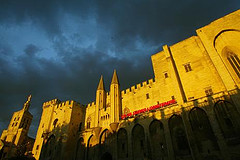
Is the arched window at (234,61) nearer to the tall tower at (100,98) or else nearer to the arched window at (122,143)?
the arched window at (122,143)

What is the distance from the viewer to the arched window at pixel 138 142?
1959cm

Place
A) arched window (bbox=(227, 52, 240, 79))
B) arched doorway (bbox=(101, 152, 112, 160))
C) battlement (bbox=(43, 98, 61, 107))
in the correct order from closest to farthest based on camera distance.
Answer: arched window (bbox=(227, 52, 240, 79)), arched doorway (bbox=(101, 152, 112, 160)), battlement (bbox=(43, 98, 61, 107))

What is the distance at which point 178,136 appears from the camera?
17609 millimetres

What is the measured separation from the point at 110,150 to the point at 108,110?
24.0 feet

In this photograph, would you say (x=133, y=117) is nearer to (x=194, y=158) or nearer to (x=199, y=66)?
(x=194, y=158)

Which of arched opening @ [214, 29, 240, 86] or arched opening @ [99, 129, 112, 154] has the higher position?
arched opening @ [214, 29, 240, 86]

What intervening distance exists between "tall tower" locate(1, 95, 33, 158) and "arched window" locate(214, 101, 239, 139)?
46814 millimetres

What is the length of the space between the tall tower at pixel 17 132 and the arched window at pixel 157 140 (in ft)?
126

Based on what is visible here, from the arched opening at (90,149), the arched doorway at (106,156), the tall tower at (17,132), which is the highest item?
the tall tower at (17,132)

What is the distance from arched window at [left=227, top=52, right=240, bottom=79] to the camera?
63.2 feet

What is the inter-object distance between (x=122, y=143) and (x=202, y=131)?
11519 mm

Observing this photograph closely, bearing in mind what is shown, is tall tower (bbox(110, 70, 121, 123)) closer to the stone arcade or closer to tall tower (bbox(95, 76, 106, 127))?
the stone arcade

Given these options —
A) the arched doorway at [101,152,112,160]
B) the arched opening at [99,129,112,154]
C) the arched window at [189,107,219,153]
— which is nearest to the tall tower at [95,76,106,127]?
the arched opening at [99,129,112,154]

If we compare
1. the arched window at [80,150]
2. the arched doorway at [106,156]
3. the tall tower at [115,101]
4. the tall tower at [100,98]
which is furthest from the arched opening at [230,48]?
the arched window at [80,150]
